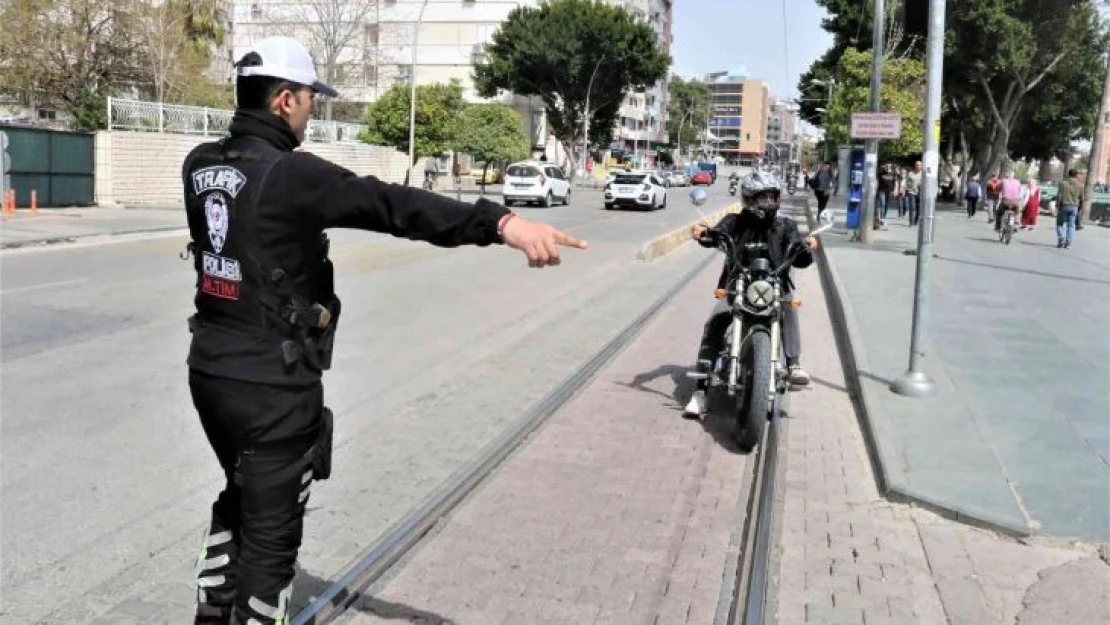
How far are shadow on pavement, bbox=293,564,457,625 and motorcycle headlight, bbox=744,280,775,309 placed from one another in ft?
10.4

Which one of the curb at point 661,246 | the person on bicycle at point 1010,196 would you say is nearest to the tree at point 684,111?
Result: the person on bicycle at point 1010,196

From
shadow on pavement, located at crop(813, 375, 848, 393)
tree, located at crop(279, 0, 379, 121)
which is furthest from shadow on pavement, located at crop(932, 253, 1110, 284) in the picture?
tree, located at crop(279, 0, 379, 121)

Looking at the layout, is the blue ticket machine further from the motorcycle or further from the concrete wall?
the motorcycle

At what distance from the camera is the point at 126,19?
33.9 meters

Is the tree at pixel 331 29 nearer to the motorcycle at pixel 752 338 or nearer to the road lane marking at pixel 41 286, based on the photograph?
the road lane marking at pixel 41 286

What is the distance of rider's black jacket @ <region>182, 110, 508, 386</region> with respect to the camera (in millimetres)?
2523

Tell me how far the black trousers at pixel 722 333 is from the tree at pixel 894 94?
65.2ft

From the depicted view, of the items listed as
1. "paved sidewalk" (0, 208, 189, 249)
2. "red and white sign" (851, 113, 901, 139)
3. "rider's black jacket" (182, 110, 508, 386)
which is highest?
"red and white sign" (851, 113, 901, 139)

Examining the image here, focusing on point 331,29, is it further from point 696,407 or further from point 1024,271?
point 696,407

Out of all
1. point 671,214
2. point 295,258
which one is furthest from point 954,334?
point 671,214

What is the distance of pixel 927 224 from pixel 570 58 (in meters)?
52.9

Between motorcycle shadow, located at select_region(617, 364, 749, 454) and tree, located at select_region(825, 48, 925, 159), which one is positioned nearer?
motorcycle shadow, located at select_region(617, 364, 749, 454)

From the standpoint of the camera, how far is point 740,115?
601ft

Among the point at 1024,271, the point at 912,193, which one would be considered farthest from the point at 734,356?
the point at 912,193
